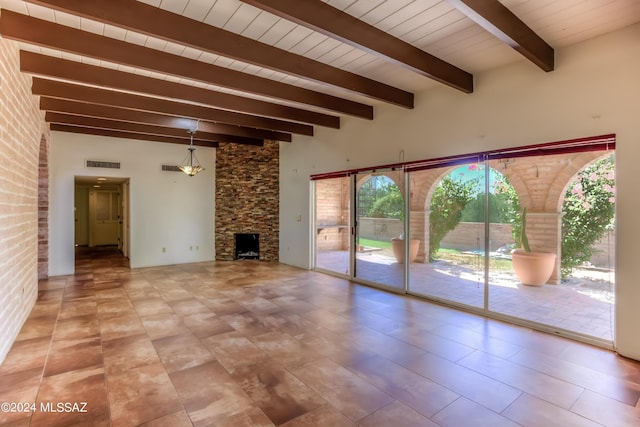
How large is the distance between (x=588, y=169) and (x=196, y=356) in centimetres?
447

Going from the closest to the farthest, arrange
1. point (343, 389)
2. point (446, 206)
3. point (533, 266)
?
1. point (343, 389)
2. point (533, 266)
3. point (446, 206)

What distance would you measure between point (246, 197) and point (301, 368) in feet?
20.3

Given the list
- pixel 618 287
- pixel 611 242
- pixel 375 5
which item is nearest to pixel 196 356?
pixel 375 5

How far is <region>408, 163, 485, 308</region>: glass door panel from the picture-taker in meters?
4.51

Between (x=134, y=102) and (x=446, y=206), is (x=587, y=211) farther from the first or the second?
(x=134, y=102)

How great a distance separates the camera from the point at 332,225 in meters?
7.54

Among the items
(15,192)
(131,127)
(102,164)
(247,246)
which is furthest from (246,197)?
(15,192)

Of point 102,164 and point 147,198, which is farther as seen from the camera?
point 147,198

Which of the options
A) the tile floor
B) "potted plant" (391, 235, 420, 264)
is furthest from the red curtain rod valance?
the tile floor

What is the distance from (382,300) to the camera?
489 cm

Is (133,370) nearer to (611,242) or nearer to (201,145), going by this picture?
(611,242)

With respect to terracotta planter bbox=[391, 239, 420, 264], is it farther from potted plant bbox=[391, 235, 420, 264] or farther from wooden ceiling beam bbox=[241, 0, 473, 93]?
wooden ceiling beam bbox=[241, 0, 473, 93]

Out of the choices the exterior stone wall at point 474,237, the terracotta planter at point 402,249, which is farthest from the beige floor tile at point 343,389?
the terracotta planter at point 402,249

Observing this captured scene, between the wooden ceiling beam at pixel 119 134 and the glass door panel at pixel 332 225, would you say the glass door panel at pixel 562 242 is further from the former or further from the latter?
the wooden ceiling beam at pixel 119 134
